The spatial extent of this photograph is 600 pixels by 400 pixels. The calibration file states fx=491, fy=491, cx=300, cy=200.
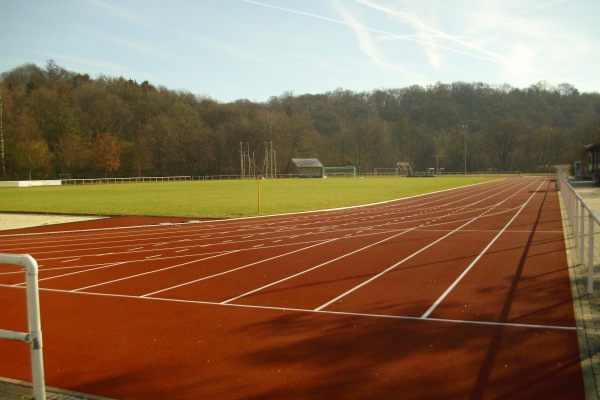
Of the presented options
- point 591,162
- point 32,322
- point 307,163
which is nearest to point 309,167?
point 307,163

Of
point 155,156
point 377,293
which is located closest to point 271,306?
point 377,293

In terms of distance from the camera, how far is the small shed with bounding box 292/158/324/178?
105812mm

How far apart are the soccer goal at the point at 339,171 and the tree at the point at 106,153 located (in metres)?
45.9

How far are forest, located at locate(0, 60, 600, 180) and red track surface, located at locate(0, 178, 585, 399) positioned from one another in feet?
235

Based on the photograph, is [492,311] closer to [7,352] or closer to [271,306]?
[271,306]

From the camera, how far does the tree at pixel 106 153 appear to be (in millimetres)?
87438

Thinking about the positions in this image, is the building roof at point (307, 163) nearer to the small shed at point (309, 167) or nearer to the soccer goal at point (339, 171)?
the small shed at point (309, 167)

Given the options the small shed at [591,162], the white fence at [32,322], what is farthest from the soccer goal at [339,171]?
the white fence at [32,322]

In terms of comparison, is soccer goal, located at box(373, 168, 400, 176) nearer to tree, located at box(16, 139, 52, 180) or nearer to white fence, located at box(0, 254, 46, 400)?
tree, located at box(16, 139, 52, 180)

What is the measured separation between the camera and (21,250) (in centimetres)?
1329

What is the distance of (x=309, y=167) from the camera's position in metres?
109

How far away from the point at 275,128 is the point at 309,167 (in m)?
14.1

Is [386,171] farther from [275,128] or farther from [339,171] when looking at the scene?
[275,128]

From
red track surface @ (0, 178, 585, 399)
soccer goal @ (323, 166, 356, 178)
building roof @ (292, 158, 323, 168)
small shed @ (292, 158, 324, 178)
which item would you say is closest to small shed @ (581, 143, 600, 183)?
red track surface @ (0, 178, 585, 399)
